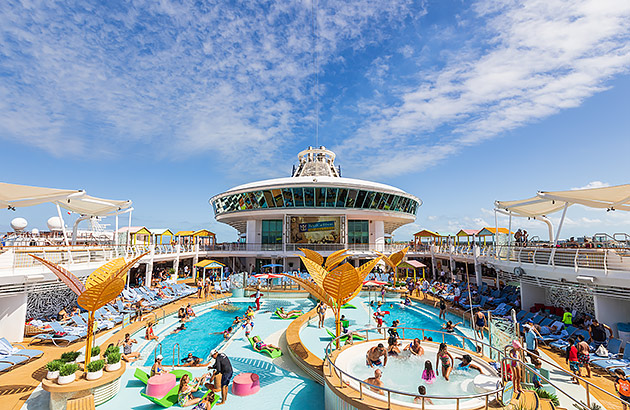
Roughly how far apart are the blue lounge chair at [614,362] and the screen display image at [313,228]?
80.0 ft

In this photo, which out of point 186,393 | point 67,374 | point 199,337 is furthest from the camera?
point 199,337

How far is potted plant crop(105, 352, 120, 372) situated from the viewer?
838 cm

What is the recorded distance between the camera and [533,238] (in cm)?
2112

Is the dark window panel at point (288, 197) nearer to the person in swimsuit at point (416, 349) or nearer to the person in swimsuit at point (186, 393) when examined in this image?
the person in swimsuit at point (416, 349)

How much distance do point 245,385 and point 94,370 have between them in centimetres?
372

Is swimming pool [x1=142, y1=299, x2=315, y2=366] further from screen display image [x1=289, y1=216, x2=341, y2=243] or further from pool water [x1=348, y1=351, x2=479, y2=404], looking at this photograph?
screen display image [x1=289, y1=216, x2=341, y2=243]

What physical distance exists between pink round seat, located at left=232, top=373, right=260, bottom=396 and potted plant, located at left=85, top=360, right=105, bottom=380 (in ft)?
10.8

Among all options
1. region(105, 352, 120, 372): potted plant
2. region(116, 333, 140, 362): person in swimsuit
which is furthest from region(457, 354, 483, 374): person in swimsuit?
region(116, 333, 140, 362): person in swimsuit

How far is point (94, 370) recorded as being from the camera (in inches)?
313

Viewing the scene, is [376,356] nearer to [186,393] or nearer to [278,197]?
[186,393]

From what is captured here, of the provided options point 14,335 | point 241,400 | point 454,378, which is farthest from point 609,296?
point 14,335

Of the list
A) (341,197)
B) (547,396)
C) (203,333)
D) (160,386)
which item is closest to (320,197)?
(341,197)

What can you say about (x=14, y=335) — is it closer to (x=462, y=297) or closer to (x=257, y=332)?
(x=257, y=332)

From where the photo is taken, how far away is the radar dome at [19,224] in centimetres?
2878
